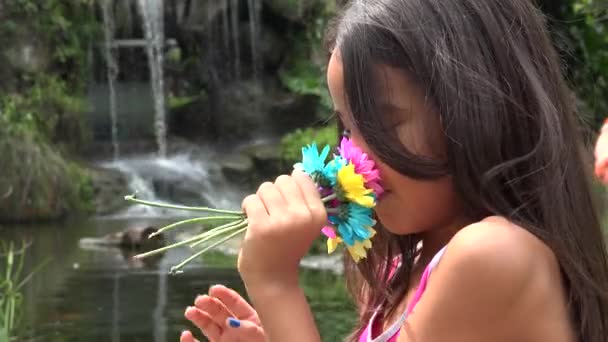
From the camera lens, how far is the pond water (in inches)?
221

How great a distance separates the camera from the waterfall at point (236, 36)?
15.5 m

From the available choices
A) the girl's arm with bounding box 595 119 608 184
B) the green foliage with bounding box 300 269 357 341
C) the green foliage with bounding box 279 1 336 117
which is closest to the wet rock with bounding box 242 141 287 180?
the green foliage with bounding box 279 1 336 117

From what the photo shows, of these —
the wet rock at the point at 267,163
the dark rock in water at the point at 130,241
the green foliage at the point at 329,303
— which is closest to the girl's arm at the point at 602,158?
the green foliage at the point at 329,303

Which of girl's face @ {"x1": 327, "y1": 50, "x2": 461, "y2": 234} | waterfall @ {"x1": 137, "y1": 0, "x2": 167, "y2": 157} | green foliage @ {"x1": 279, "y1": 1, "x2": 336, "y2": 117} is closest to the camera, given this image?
girl's face @ {"x1": 327, "y1": 50, "x2": 461, "y2": 234}

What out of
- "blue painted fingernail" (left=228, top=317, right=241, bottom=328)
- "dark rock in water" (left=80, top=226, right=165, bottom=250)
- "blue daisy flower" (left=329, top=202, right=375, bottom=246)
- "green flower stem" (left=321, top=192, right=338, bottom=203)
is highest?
"green flower stem" (left=321, top=192, right=338, bottom=203)

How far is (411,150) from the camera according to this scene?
1.49 meters

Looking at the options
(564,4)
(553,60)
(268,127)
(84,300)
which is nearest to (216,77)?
(268,127)

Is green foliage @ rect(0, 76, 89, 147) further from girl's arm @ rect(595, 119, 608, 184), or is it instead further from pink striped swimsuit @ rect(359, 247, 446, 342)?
girl's arm @ rect(595, 119, 608, 184)

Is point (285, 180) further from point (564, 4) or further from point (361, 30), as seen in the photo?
point (564, 4)

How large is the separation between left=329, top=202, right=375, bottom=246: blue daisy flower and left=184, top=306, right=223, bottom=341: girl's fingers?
0.41 m

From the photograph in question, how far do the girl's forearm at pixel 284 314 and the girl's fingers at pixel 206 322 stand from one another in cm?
37

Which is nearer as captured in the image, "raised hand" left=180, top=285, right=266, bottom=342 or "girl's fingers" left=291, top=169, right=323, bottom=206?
"girl's fingers" left=291, top=169, right=323, bottom=206

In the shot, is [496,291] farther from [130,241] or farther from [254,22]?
[254,22]

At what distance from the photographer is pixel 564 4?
8.05 m
